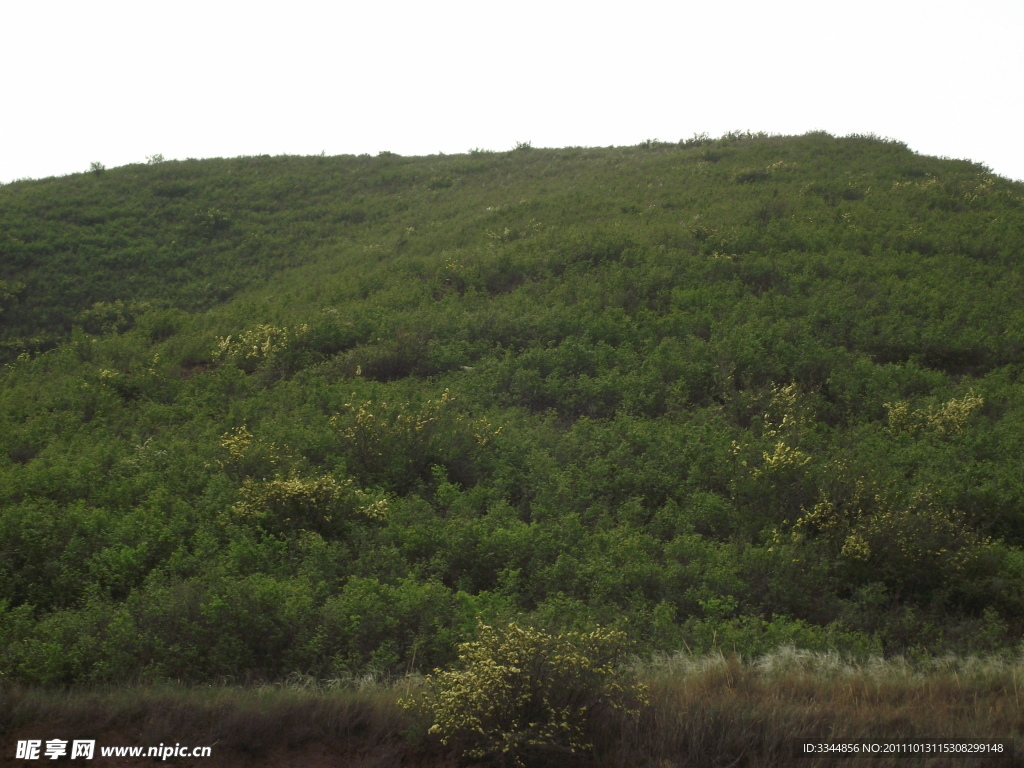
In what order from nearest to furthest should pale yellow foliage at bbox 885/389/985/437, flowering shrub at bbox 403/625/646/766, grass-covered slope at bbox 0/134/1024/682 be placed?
1. flowering shrub at bbox 403/625/646/766
2. grass-covered slope at bbox 0/134/1024/682
3. pale yellow foliage at bbox 885/389/985/437

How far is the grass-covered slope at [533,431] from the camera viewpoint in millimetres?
5477

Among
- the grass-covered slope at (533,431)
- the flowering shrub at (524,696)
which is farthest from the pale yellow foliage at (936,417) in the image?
the flowering shrub at (524,696)

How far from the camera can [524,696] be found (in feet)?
13.1

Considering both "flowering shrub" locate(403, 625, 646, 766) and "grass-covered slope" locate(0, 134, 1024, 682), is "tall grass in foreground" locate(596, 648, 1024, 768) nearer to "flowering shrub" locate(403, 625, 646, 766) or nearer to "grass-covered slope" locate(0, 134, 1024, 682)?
"flowering shrub" locate(403, 625, 646, 766)

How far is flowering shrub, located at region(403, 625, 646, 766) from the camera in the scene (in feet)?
12.8

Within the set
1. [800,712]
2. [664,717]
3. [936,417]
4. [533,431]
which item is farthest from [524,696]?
[936,417]

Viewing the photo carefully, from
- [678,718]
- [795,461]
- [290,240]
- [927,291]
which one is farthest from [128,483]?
[290,240]

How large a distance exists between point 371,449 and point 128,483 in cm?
240

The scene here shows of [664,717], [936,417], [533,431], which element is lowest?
[664,717]

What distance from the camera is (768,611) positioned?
5875 millimetres

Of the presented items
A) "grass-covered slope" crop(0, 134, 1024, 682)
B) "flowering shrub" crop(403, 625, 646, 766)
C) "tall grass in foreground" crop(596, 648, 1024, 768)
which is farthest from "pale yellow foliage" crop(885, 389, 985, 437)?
"flowering shrub" crop(403, 625, 646, 766)

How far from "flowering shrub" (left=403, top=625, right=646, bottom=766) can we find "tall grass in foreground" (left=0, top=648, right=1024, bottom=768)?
0.11m

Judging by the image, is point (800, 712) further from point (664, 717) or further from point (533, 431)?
point (533, 431)

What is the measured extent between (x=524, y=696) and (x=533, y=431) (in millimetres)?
5142
